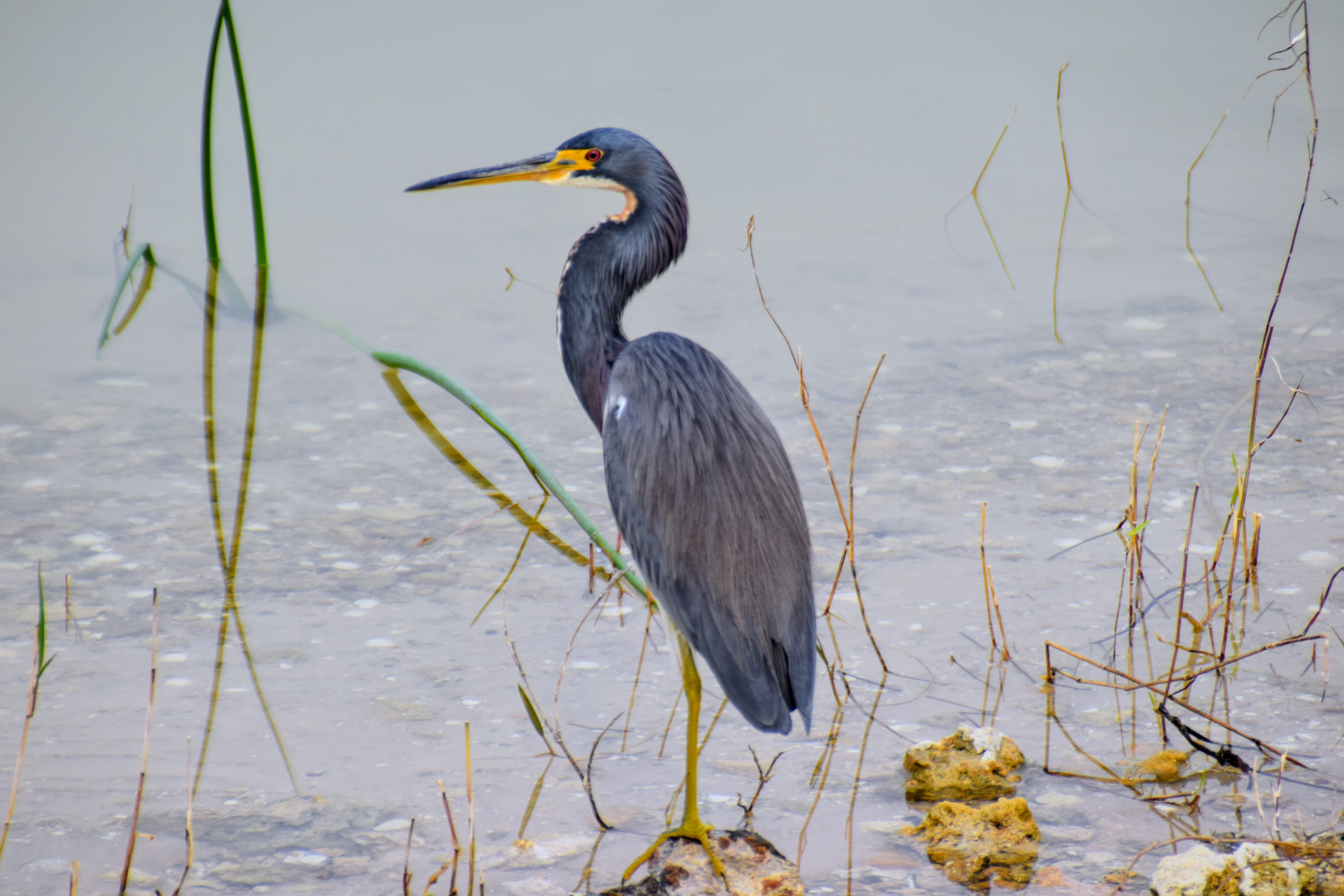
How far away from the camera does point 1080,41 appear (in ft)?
38.1

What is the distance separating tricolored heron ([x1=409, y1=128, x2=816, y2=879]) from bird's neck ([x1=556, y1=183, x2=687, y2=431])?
0.55 feet

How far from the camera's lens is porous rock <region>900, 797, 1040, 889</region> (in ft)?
9.91

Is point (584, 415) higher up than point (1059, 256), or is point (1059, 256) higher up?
point (1059, 256)

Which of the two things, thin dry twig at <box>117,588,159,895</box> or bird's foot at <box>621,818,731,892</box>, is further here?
bird's foot at <box>621,818,731,892</box>

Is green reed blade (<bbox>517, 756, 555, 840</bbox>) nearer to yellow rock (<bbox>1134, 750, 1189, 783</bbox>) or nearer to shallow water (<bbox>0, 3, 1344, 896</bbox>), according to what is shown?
shallow water (<bbox>0, 3, 1344, 896</bbox>)

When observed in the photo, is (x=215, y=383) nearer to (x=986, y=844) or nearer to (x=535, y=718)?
(x=535, y=718)

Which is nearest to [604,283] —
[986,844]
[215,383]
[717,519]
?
[717,519]

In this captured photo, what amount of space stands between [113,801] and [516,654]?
1.08 meters

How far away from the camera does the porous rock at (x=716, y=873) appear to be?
3.01 m

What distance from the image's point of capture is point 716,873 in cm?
304

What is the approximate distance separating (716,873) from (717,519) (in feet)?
2.68

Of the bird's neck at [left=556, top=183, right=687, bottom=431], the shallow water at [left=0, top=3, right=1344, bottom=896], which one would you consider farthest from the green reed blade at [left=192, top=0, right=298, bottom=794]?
the bird's neck at [left=556, top=183, right=687, bottom=431]

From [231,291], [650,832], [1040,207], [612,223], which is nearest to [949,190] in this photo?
[1040,207]

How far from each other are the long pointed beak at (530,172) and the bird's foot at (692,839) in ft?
6.85
